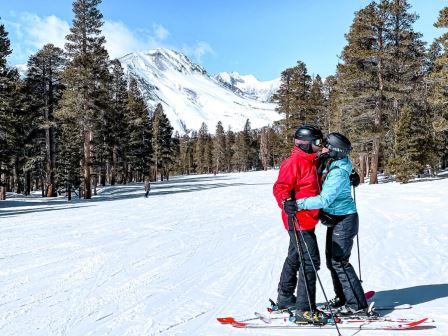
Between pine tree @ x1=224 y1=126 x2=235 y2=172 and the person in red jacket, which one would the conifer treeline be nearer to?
the person in red jacket

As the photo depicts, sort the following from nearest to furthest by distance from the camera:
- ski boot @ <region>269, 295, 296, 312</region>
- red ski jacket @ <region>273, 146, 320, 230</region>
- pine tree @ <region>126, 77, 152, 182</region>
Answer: red ski jacket @ <region>273, 146, 320, 230</region>, ski boot @ <region>269, 295, 296, 312</region>, pine tree @ <region>126, 77, 152, 182</region>

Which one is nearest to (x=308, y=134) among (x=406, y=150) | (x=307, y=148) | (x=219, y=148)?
(x=307, y=148)

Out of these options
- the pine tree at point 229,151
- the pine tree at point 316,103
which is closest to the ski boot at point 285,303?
the pine tree at point 316,103

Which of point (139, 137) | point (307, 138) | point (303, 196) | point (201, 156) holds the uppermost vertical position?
point (139, 137)

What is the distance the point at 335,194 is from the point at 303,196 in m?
0.35

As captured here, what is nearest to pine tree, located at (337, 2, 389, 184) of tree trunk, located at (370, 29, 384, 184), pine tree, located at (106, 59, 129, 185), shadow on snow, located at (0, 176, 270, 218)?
tree trunk, located at (370, 29, 384, 184)

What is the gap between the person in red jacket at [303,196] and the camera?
4.51m

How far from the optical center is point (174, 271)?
293 inches

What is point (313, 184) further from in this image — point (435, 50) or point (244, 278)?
point (435, 50)

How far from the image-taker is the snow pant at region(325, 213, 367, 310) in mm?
4738

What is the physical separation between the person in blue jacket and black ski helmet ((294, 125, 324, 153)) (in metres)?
0.14

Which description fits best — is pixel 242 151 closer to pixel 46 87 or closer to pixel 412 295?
pixel 46 87

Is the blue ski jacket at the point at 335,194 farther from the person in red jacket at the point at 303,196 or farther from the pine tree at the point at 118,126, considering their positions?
the pine tree at the point at 118,126

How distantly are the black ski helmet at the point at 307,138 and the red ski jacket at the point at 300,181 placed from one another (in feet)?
0.20
